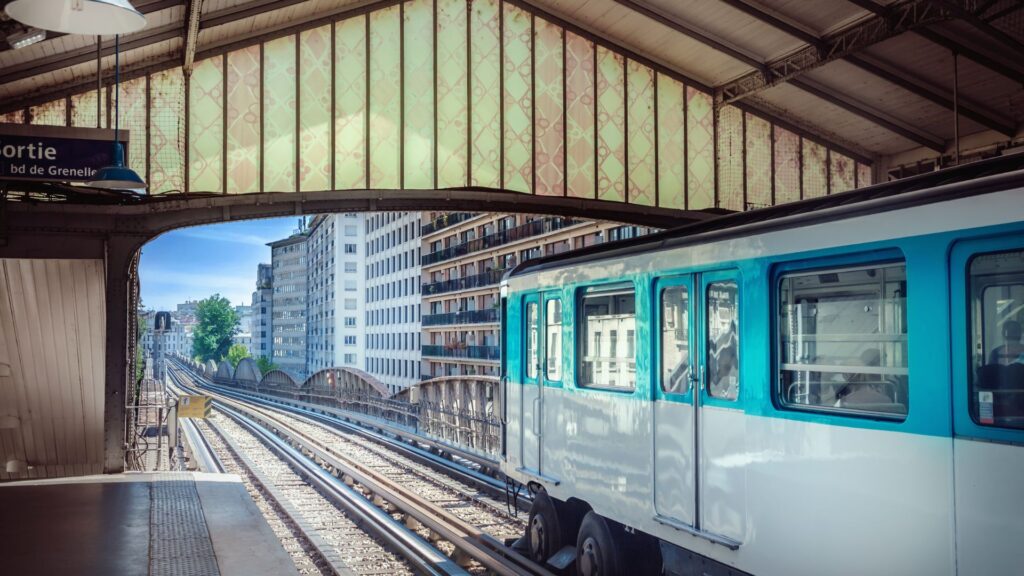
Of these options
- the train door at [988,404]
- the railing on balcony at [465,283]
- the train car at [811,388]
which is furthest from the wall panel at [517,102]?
the railing on balcony at [465,283]

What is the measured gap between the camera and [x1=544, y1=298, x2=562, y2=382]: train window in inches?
353

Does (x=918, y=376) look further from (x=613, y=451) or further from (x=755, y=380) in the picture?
(x=613, y=451)

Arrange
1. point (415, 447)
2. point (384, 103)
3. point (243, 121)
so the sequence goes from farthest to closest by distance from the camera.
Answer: point (415, 447)
point (384, 103)
point (243, 121)

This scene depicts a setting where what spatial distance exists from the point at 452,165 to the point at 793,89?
665 centimetres

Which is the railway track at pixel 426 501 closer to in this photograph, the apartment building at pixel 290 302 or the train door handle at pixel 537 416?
the train door handle at pixel 537 416

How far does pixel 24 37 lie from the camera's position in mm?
10930

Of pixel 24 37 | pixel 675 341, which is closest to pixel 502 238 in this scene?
pixel 24 37

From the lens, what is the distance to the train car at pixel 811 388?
14.7 ft

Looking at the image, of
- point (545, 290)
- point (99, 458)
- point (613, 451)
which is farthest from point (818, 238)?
point (99, 458)

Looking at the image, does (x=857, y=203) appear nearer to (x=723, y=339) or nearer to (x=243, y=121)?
(x=723, y=339)

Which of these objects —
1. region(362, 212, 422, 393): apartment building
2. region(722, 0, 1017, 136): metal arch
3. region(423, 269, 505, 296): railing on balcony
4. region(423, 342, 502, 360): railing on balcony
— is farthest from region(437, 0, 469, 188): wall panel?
region(362, 212, 422, 393): apartment building

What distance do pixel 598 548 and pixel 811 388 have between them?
3.37 metres

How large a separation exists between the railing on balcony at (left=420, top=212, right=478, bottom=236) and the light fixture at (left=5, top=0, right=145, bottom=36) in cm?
5538

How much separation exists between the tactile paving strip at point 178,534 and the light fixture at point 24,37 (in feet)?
19.7
